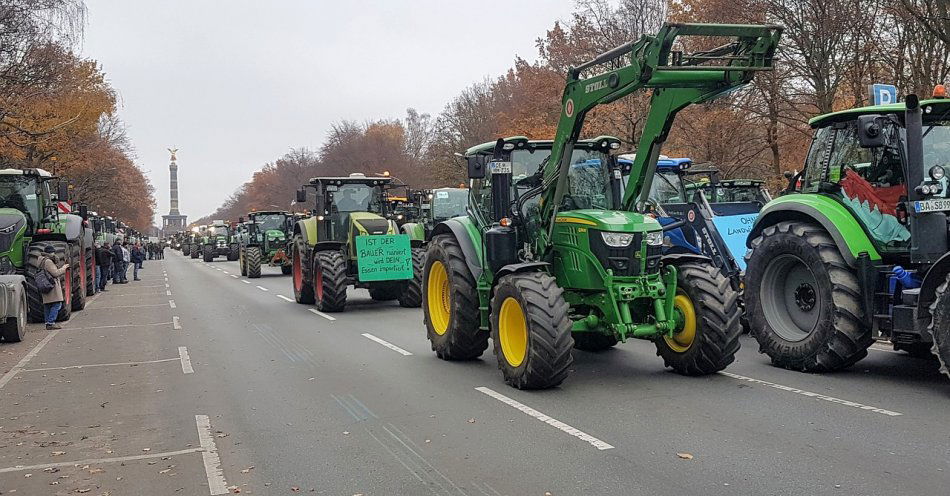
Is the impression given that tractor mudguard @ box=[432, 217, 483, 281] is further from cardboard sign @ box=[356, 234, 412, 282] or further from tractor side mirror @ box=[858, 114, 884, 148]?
cardboard sign @ box=[356, 234, 412, 282]

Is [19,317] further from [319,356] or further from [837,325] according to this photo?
[837,325]

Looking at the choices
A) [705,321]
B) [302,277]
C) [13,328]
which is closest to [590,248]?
[705,321]

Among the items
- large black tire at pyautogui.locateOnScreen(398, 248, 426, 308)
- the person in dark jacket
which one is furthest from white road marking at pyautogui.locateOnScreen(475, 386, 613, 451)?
the person in dark jacket

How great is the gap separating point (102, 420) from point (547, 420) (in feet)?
12.9

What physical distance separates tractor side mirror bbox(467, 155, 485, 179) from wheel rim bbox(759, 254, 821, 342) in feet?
11.1

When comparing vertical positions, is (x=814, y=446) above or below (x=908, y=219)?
below

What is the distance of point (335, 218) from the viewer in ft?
56.2

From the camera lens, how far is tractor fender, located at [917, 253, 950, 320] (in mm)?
6773

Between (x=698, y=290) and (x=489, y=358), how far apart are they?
286cm

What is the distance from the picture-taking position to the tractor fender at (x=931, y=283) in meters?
6.77

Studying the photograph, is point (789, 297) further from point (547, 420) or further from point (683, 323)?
point (547, 420)

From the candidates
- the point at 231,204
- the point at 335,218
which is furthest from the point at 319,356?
the point at 231,204

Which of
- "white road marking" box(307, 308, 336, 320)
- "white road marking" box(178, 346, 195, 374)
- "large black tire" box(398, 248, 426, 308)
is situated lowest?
"white road marking" box(178, 346, 195, 374)

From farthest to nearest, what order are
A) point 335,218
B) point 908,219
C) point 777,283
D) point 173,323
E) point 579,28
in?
point 579,28 → point 335,218 → point 173,323 → point 777,283 → point 908,219
